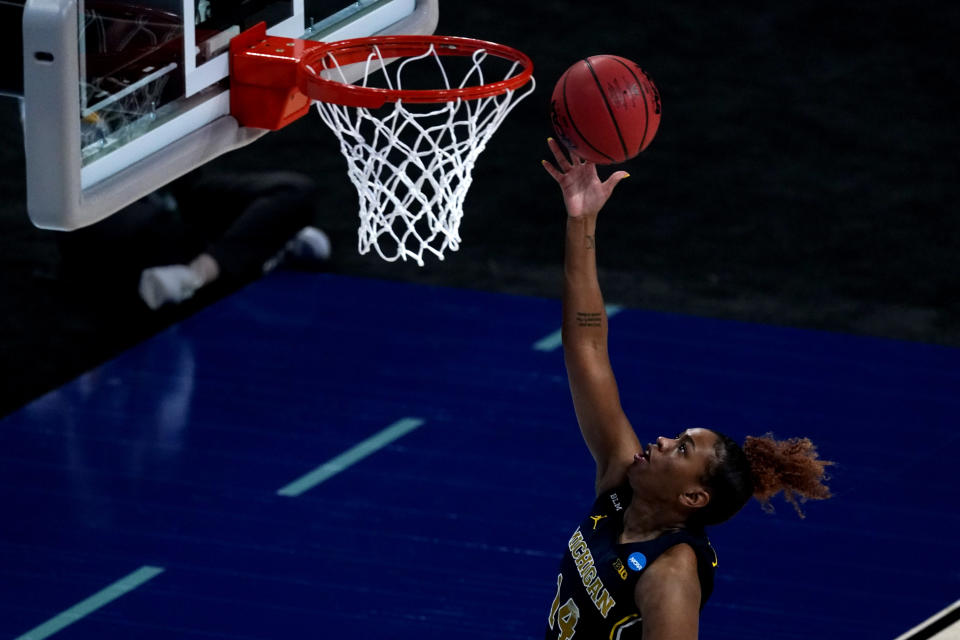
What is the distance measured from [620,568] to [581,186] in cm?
104

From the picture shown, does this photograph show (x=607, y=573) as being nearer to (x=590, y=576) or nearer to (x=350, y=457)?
(x=590, y=576)

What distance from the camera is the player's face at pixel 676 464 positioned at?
3.82m

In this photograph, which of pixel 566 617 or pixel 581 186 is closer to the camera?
pixel 566 617

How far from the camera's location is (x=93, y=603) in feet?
18.2

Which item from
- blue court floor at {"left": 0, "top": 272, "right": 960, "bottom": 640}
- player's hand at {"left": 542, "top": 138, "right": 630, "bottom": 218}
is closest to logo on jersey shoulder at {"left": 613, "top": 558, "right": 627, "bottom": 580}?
player's hand at {"left": 542, "top": 138, "right": 630, "bottom": 218}

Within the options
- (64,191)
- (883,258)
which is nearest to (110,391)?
(64,191)

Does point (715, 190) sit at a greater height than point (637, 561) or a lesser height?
lesser

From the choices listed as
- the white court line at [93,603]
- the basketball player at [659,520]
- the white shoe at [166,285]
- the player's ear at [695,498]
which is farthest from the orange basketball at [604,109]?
the white shoe at [166,285]

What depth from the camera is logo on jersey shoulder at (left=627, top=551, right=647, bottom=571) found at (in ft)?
12.4

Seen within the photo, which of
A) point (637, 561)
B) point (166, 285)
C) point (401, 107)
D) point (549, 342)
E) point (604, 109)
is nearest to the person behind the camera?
point (637, 561)

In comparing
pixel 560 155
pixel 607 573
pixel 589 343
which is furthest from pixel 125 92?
pixel 607 573

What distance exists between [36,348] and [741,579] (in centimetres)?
347

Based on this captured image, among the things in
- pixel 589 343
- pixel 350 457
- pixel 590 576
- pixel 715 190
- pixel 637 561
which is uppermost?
pixel 589 343

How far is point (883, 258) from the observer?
27.6 feet
